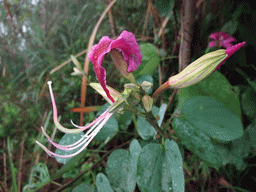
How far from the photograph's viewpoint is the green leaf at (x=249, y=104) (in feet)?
2.68

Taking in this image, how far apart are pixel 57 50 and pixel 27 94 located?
2.35 ft

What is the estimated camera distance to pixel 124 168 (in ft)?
1.93

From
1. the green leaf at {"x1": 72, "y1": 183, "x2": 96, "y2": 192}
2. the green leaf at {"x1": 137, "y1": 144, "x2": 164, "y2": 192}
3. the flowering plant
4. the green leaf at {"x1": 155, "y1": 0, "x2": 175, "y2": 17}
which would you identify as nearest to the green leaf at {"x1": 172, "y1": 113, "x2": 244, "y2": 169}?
the flowering plant

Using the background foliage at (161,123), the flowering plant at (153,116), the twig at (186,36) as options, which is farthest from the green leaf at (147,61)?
the flowering plant at (153,116)

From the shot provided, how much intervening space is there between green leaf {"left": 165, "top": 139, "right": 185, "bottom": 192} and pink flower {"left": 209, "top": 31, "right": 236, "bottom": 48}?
0.69 metres

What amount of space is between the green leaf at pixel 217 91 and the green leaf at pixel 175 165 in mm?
236

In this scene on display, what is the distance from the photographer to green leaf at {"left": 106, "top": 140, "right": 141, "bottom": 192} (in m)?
0.55

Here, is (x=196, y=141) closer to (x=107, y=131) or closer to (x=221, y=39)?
(x=107, y=131)

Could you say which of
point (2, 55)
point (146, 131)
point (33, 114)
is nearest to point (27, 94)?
point (33, 114)

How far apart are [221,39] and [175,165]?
2.58 ft

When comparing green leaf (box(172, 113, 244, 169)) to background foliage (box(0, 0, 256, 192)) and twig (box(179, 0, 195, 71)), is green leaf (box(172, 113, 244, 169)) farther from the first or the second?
twig (box(179, 0, 195, 71))

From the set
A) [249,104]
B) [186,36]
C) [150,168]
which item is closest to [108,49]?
[150,168]

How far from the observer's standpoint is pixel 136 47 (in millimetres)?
A: 455

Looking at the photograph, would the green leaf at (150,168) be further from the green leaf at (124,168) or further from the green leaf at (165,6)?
the green leaf at (165,6)
